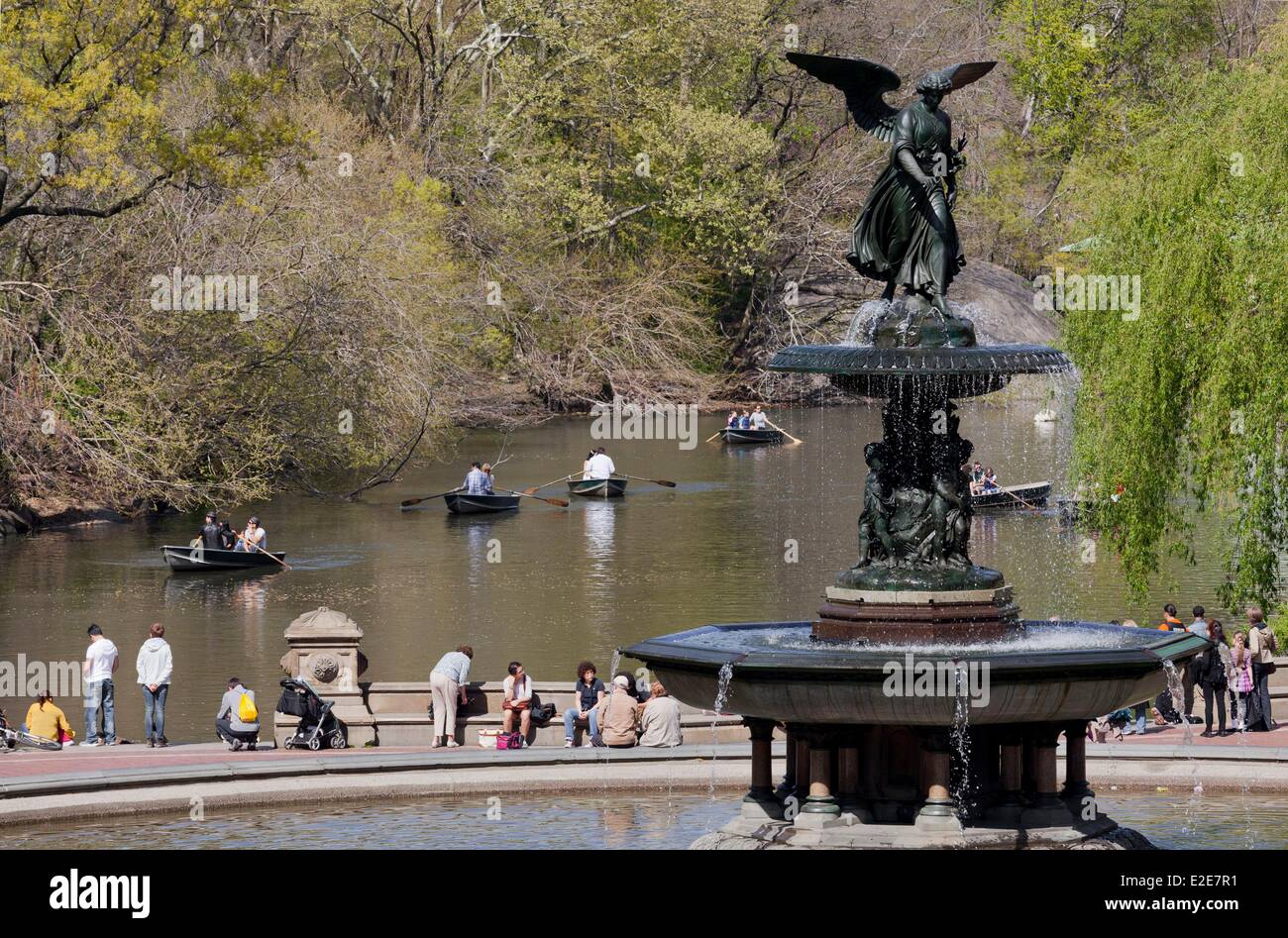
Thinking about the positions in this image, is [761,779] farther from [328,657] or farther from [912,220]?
[328,657]

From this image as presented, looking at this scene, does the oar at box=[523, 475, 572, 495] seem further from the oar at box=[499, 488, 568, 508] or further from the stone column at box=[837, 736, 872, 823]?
the stone column at box=[837, 736, 872, 823]

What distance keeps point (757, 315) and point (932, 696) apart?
68141 mm

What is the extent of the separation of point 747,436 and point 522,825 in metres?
52.1

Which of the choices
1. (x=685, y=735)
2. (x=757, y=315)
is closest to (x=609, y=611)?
(x=685, y=735)

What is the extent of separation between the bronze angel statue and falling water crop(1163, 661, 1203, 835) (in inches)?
122

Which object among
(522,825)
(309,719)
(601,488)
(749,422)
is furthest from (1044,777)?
(749,422)

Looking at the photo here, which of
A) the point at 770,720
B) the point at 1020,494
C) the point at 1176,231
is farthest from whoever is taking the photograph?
the point at 1020,494

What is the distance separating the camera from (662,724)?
70.6 feet

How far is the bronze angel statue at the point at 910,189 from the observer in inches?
653

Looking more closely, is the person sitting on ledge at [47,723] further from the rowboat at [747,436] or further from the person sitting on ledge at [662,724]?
the rowboat at [747,436]

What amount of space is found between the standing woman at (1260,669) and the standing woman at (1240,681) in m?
0.06

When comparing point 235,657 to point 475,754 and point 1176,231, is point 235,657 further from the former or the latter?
point 1176,231

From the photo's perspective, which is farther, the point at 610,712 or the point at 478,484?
the point at 478,484

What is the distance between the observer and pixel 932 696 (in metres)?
14.7
